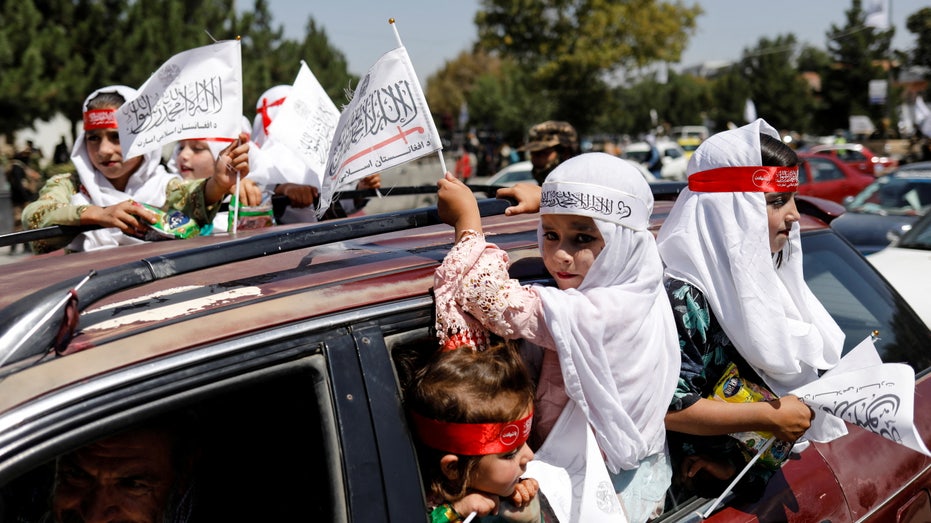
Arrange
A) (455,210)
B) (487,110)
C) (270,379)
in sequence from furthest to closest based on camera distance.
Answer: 1. (487,110)
2. (455,210)
3. (270,379)

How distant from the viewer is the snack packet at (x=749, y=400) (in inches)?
88.0

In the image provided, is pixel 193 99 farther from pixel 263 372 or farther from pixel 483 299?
pixel 263 372

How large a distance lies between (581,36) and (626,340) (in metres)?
32.1

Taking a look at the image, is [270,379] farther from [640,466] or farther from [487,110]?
[487,110]

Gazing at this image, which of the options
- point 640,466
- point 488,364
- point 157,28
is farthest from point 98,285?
point 157,28

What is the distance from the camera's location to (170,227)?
3.22m

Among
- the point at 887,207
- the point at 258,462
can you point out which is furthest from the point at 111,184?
the point at 887,207

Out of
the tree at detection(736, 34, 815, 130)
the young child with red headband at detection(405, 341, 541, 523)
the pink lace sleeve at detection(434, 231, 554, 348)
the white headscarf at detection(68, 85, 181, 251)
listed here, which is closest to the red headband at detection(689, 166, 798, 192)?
the pink lace sleeve at detection(434, 231, 554, 348)

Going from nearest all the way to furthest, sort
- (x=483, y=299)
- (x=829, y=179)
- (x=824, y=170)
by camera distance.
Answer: (x=483, y=299)
(x=829, y=179)
(x=824, y=170)

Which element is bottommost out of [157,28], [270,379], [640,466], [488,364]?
[640,466]

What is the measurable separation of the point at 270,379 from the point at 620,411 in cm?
84

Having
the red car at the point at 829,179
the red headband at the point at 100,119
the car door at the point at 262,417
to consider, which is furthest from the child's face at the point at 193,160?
the red car at the point at 829,179

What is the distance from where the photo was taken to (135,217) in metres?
3.04

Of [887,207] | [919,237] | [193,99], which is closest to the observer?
[193,99]
